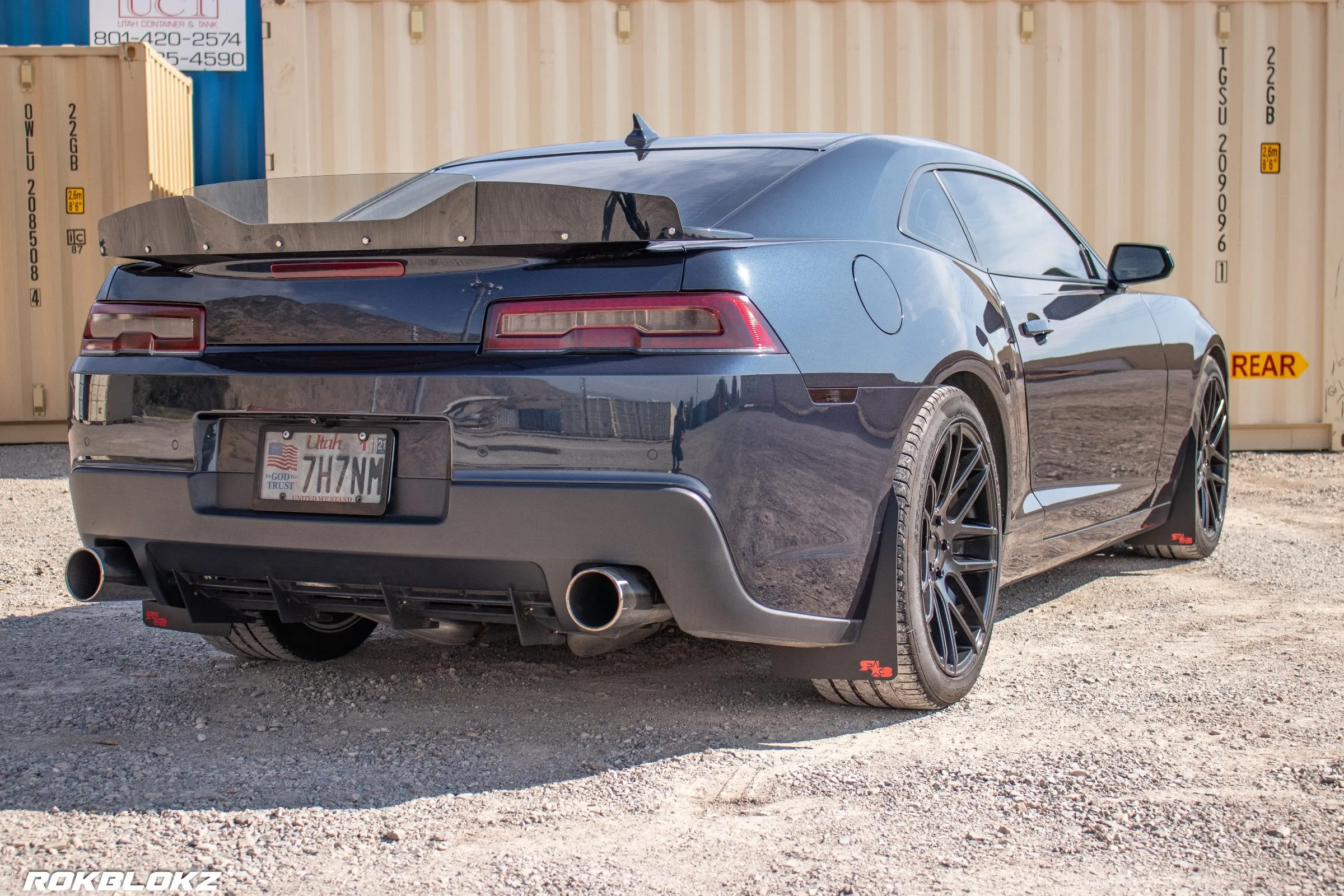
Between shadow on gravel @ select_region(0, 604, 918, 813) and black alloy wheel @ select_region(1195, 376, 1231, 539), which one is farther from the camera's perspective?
black alloy wheel @ select_region(1195, 376, 1231, 539)

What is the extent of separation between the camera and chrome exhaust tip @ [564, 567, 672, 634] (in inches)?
99.7

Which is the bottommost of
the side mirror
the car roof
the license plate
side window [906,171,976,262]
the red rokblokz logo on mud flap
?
the red rokblokz logo on mud flap

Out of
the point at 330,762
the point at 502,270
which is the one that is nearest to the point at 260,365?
the point at 502,270

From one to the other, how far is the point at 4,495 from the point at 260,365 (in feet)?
16.6

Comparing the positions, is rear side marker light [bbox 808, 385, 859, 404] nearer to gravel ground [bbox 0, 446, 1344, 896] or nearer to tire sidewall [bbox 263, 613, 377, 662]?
gravel ground [bbox 0, 446, 1344, 896]

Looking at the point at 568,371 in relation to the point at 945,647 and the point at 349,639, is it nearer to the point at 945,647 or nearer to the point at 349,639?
the point at 945,647

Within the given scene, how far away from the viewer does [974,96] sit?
9227mm

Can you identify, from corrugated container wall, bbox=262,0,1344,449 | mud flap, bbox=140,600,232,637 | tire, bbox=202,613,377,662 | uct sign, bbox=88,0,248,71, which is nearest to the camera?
mud flap, bbox=140,600,232,637

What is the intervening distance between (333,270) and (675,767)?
123 cm

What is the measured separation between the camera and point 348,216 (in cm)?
377

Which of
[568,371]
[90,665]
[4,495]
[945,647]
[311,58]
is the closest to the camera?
[568,371]

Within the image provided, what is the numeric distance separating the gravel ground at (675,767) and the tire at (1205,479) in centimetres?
82

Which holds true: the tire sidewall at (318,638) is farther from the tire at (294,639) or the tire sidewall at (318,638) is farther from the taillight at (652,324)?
the taillight at (652,324)

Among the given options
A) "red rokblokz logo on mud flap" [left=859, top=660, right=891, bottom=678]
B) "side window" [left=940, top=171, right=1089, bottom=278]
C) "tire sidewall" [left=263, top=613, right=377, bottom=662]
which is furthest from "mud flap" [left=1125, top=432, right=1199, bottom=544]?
"tire sidewall" [left=263, top=613, right=377, bottom=662]
